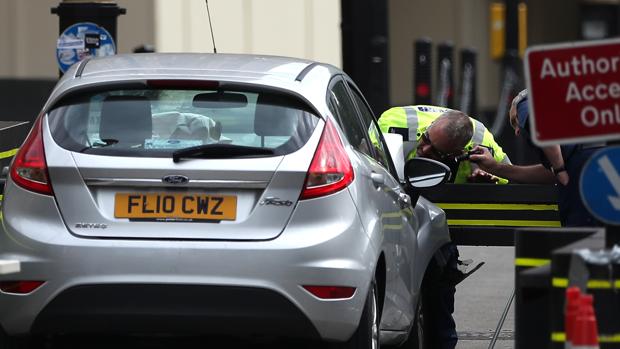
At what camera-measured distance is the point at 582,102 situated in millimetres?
5941

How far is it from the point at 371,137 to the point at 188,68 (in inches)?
47.4

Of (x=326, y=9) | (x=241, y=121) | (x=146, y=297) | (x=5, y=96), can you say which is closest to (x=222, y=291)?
(x=146, y=297)

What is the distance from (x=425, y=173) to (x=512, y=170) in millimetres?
1075

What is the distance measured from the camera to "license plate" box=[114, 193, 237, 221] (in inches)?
251

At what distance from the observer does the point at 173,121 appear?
671 centimetres

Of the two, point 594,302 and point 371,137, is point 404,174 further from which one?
point 594,302

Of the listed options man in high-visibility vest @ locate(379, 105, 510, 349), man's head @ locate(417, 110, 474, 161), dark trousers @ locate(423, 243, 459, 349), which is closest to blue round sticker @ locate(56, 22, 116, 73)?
man in high-visibility vest @ locate(379, 105, 510, 349)

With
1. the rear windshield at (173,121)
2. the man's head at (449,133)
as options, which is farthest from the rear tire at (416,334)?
the rear windshield at (173,121)

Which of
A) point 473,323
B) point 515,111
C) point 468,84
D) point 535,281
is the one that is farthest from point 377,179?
point 468,84

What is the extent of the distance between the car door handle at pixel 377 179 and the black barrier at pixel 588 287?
1256 mm

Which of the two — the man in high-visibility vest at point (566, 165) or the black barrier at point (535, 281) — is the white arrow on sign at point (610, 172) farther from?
the man in high-visibility vest at point (566, 165)

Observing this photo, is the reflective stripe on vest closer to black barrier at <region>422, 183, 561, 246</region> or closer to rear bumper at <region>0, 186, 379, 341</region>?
black barrier at <region>422, 183, 561, 246</region>

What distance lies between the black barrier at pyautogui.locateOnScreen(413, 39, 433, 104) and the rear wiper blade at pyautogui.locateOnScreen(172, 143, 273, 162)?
45.6ft

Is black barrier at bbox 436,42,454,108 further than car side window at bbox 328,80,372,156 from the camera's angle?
Yes
